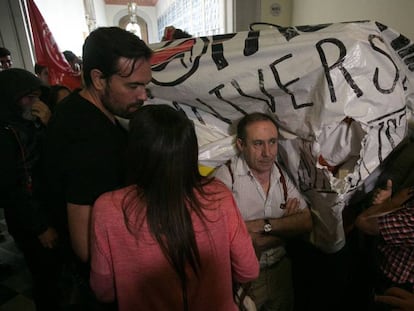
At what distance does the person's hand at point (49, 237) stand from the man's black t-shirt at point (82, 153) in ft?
1.25

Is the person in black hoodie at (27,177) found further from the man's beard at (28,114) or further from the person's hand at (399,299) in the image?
the person's hand at (399,299)

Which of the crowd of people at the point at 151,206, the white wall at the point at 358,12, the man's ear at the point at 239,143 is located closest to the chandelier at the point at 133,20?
the white wall at the point at 358,12

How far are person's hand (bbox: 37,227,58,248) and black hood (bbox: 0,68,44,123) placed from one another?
0.49 metres

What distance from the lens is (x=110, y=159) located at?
2.33 ft

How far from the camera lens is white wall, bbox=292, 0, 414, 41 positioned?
1324 mm

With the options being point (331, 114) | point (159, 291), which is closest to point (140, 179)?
point (159, 291)

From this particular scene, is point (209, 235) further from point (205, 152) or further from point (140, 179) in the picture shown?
point (205, 152)

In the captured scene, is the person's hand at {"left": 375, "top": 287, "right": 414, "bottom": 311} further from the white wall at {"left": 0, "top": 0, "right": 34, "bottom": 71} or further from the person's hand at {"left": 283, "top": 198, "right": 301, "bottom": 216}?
the white wall at {"left": 0, "top": 0, "right": 34, "bottom": 71}

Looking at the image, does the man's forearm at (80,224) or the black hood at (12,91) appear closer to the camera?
the man's forearm at (80,224)

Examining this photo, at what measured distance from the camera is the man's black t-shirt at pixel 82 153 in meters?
0.67

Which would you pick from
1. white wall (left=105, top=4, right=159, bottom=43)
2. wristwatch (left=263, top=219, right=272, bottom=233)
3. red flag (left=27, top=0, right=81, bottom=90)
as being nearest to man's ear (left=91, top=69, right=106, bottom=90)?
wristwatch (left=263, top=219, right=272, bottom=233)

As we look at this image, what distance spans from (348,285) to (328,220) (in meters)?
0.46

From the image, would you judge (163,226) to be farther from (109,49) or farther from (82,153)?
(109,49)

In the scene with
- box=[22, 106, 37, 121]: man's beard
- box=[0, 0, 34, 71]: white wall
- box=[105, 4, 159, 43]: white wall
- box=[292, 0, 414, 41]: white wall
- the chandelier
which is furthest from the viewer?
box=[105, 4, 159, 43]: white wall
